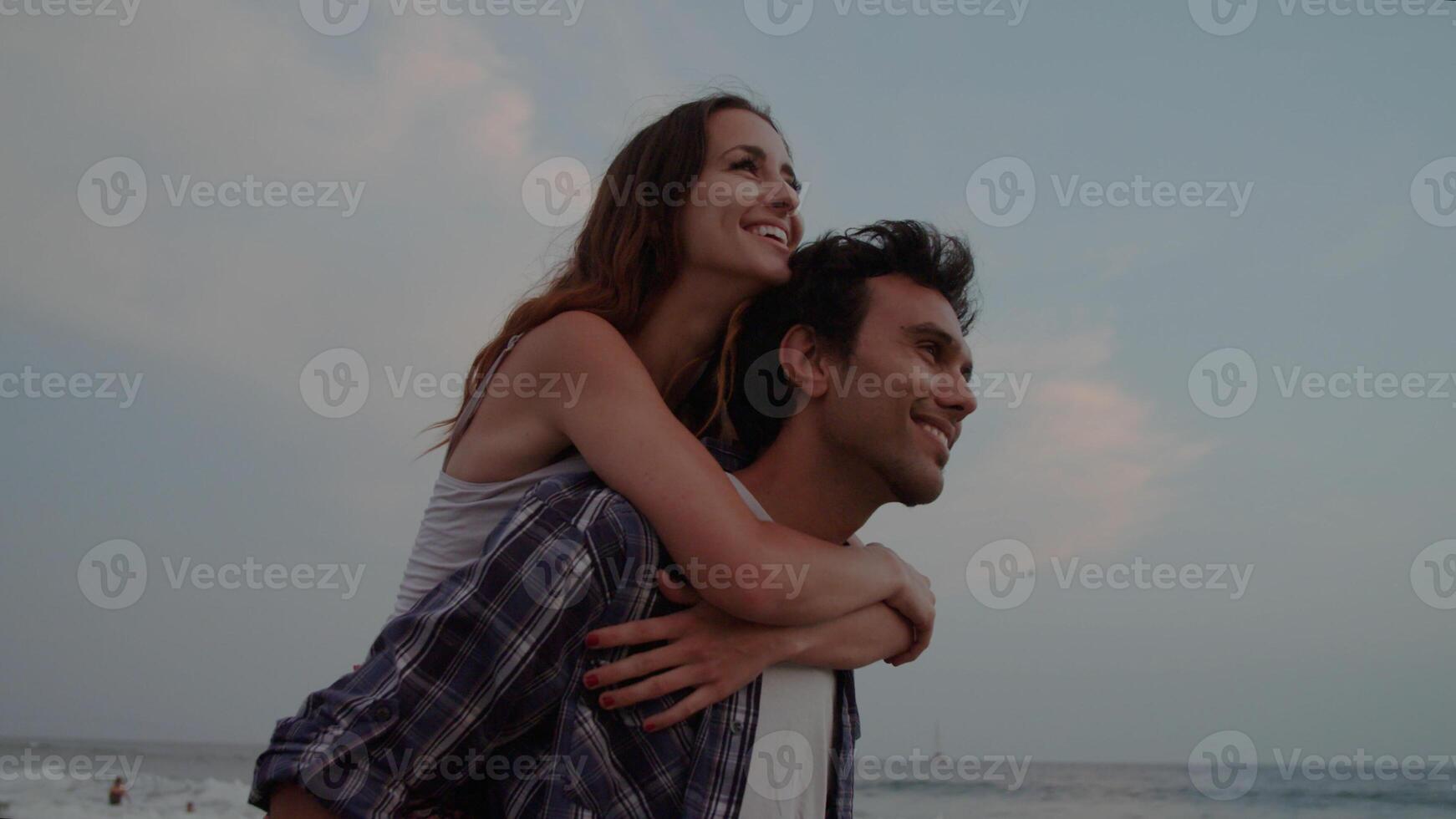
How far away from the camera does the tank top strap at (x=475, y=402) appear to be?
331 centimetres

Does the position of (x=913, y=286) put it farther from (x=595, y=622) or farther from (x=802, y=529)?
(x=595, y=622)

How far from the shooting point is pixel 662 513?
265cm

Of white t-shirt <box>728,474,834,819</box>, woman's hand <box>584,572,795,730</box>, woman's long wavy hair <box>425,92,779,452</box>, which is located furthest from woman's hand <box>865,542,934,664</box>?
woman's long wavy hair <box>425,92,779,452</box>

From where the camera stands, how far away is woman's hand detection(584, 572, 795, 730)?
248 centimetres

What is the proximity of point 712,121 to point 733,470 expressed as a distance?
3.48ft

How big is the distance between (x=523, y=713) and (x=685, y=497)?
0.60 metres

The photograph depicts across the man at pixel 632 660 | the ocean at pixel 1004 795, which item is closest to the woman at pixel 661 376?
the man at pixel 632 660

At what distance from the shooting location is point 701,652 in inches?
103

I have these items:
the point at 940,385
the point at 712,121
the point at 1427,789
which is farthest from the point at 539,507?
the point at 1427,789

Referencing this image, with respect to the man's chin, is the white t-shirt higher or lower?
lower

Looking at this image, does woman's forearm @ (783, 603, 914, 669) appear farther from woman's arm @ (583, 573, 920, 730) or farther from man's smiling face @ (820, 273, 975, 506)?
man's smiling face @ (820, 273, 975, 506)

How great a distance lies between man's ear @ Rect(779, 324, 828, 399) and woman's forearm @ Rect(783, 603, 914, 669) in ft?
2.16

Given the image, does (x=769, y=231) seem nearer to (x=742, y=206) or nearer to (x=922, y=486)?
(x=742, y=206)

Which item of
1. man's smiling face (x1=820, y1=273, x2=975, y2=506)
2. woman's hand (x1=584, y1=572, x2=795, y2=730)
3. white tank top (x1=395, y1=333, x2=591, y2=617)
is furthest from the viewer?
man's smiling face (x1=820, y1=273, x2=975, y2=506)
